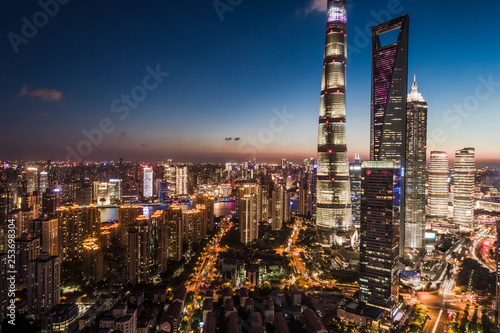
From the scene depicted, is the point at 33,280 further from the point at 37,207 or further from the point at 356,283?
the point at 356,283

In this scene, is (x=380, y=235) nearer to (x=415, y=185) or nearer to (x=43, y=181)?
(x=415, y=185)

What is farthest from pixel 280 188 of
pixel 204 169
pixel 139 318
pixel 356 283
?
pixel 204 169

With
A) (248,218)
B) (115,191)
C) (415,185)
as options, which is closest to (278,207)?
(248,218)

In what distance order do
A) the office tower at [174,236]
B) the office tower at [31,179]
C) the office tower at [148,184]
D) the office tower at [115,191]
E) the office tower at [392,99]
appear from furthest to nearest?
the office tower at [148,184] → the office tower at [115,191] → the office tower at [31,179] → the office tower at [392,99] → the office tower at [174,236]

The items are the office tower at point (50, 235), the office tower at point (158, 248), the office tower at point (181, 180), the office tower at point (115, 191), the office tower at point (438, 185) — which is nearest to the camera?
the office tower at point (50, 235)

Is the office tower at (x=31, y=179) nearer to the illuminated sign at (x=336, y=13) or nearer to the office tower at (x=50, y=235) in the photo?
the office tower at (x=50, y=235)

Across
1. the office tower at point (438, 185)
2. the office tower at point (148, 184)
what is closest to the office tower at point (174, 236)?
the office tower at point (438, 185)
